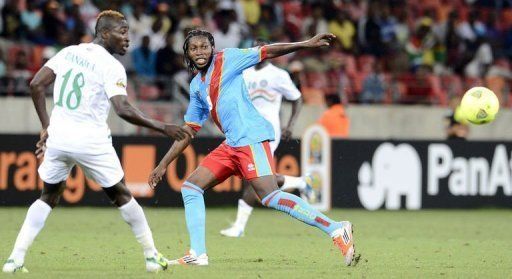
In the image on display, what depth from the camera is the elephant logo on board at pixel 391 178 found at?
20.1 meters

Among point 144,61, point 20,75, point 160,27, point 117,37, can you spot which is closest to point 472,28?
point 160,27

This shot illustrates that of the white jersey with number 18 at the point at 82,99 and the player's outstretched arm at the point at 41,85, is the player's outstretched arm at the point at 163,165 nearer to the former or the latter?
the white jersey with number 18 at the point at 82,99

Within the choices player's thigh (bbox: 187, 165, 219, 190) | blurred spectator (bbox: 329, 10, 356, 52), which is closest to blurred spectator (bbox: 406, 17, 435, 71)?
blurred spectator (bbox: 329, 10, 356, 52)

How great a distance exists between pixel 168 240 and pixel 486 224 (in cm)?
584

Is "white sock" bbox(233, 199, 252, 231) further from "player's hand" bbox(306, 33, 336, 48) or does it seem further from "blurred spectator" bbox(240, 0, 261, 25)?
"blurred spectator" bbox(240, 0, 261, 25)

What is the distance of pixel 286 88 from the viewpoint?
1527 centimetres

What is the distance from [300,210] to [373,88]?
12878mm

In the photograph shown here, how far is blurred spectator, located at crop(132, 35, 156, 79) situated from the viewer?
21562 millimetres

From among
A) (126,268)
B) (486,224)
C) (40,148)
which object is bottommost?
(486,224)

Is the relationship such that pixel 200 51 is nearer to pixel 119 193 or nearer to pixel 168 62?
pixel 119 193

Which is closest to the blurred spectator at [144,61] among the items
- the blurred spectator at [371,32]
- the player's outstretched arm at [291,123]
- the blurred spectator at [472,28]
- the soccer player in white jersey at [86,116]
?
the blurred spectator at [371,32]

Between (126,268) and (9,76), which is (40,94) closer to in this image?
(126,268)

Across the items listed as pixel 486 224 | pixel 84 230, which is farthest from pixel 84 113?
pixel 486 224

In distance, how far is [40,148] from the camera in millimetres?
9672
